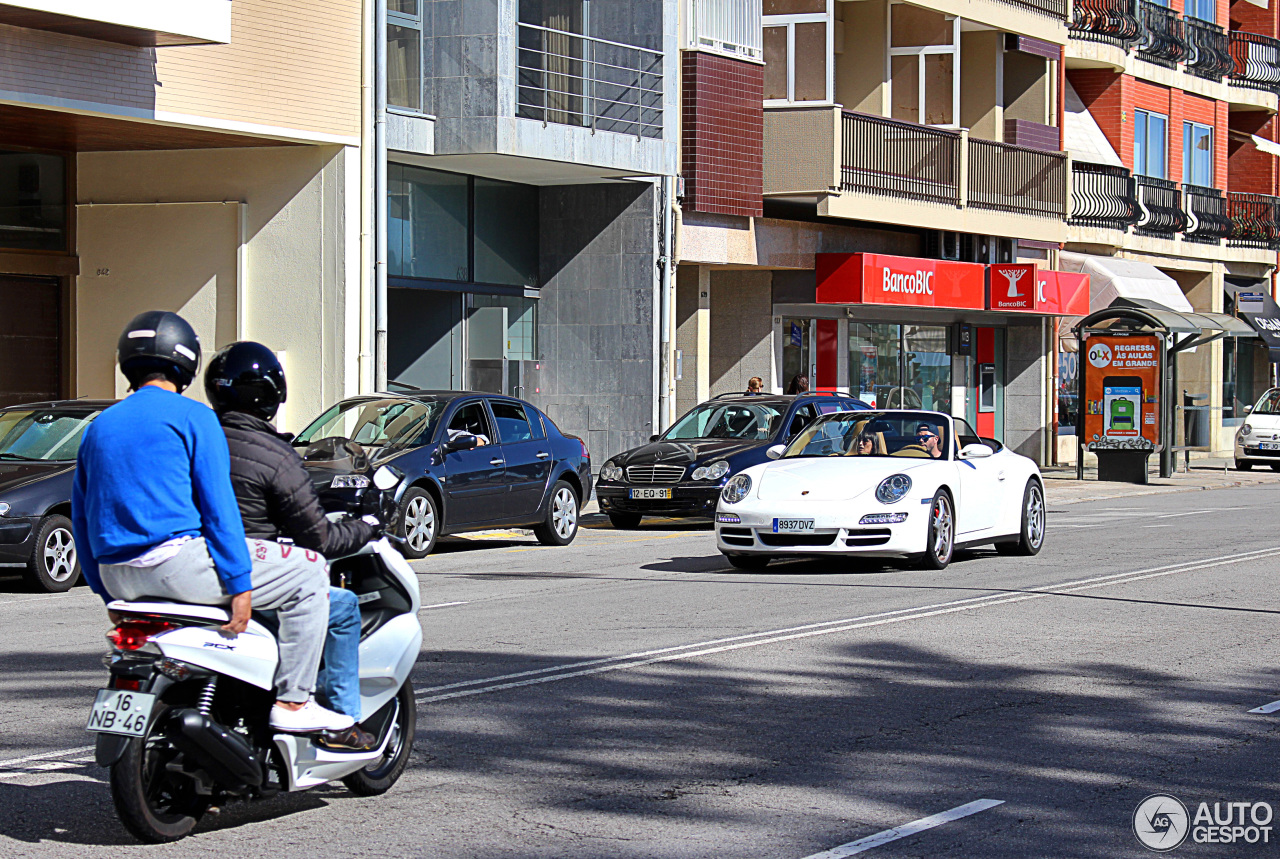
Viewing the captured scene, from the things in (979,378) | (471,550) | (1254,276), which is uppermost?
(1254,276)

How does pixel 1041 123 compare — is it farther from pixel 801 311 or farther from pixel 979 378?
pixel 801 311

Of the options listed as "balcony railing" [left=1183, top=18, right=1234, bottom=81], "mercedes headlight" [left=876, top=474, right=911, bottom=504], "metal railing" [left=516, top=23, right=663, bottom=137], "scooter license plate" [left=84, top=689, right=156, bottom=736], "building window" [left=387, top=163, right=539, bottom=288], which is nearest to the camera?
"scooter license plate" [left=84, top=689, right=156, bottom=736]

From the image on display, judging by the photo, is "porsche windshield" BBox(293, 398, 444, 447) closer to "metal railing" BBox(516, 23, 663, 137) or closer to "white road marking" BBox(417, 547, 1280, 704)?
"white road marking" BBox(417, 547, 1280, 704)

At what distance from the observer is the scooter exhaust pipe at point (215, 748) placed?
211 inches

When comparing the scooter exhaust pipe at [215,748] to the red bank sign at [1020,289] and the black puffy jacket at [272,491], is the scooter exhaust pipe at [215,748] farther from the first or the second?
the red bank sign at [1020,289]

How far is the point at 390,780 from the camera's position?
6.36m

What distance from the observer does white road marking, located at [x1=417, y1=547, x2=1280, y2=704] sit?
8555 millimetres

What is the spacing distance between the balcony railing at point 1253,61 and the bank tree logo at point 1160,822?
41220 millimetres

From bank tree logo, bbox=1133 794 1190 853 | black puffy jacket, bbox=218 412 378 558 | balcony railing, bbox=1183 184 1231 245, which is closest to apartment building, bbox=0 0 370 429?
black puffy jacket, bbox=218 412 378 558

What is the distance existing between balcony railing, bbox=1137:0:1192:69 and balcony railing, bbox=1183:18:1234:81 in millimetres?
425

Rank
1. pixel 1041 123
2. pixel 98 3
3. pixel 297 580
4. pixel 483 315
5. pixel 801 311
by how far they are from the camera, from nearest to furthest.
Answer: pixel 297 580 → pixel 98 3 → pixel 483 315 → pixel 801 311 → pixel 1041 123

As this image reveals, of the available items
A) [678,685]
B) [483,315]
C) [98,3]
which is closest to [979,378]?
[483,315]

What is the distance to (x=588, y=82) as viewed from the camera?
77.4 ft

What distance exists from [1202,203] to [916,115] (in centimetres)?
1367
